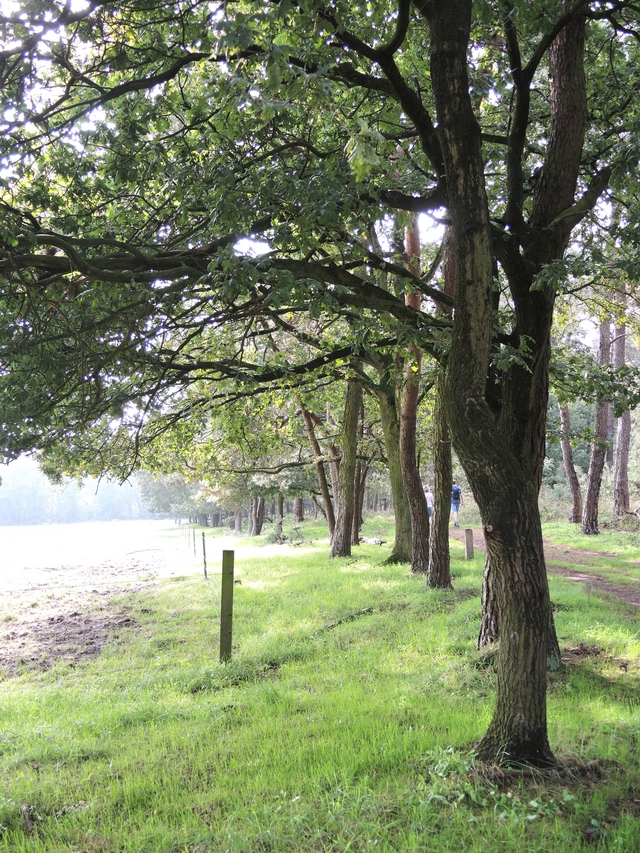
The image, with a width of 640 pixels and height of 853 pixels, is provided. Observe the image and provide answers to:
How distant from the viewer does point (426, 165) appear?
6543 millimetres

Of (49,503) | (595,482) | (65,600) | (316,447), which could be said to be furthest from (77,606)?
(49,503)

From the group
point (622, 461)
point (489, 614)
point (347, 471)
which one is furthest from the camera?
point (622, 461)

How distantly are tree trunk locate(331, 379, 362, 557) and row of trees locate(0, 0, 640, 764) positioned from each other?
29.4 ft

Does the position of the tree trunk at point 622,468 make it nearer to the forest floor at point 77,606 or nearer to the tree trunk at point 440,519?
the forest floor at point 77,606

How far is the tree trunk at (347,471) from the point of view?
1634 centimetres

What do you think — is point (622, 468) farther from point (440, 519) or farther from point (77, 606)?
point (77, 606)

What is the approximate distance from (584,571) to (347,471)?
21.7ft

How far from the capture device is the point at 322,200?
14.2ft

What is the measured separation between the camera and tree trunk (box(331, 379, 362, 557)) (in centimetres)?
1634

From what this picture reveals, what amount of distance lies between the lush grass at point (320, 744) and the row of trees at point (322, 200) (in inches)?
22.5

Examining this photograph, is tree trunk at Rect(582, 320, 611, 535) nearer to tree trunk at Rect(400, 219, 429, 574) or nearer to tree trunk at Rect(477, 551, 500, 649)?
tree trunk at Rect(400, 219, 429, 574)

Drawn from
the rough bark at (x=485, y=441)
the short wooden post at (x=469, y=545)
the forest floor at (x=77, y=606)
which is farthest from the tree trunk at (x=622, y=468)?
the rough bark at (x=485, y=441)

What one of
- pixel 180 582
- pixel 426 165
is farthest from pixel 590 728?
pixel 180 582

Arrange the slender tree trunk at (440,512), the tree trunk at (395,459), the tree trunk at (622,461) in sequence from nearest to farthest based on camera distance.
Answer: the slender tree trunk at (440,512)
the tree trunk at (395,459)
the tree trunk at (622,461)
